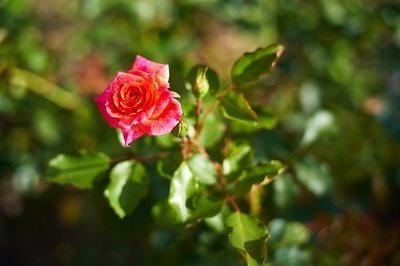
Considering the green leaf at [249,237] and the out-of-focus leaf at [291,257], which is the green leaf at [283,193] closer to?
the out-of-focus leaf at [291,257]

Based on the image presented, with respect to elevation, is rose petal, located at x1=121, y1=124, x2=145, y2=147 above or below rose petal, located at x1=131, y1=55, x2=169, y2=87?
below

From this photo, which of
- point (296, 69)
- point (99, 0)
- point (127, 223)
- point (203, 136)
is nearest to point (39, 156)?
point (127, 223)

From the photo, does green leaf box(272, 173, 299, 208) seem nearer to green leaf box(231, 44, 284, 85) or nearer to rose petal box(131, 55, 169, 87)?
green leaf box(231, 44, 284, 85)

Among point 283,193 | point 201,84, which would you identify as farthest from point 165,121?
point 283,193

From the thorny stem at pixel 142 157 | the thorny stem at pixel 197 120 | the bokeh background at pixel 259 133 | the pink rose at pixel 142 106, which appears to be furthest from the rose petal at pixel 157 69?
the bokeh background at pixel 259 133

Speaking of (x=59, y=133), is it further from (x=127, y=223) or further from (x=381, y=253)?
(x=381, y=253)

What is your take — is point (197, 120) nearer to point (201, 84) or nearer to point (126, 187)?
point (201, 84)

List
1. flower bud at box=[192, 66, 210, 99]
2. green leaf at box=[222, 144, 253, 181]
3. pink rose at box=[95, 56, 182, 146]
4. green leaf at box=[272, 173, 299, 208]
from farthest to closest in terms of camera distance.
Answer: green leaf at box=[272, 173, 299, 208]
green leaf at box=[222, 144, 253, 181]
flower bud at box=[192, 66, 210, 99]
pink rose at box=[95, 56, 182, 146]

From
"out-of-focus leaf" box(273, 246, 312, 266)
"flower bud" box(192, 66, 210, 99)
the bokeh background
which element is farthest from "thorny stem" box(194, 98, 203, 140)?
"out-of-focus leaf" box(273, 246, 312, 266)
